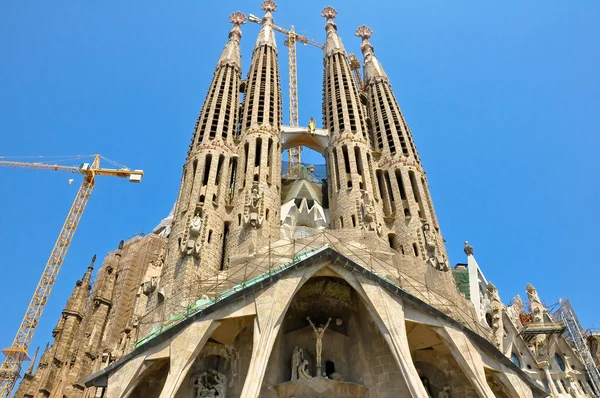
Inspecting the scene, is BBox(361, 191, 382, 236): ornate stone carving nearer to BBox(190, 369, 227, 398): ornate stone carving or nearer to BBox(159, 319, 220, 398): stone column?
BBox(159, 319, 220, 398): stone column

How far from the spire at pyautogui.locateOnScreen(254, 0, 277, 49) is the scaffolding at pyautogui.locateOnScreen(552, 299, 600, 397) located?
26754 mm

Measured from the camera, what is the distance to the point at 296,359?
1902cm

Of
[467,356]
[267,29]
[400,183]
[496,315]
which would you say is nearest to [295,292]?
[467,356]

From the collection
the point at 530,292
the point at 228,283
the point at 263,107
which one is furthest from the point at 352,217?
the point at 530,292

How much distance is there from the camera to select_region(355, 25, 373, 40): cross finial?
136 ft

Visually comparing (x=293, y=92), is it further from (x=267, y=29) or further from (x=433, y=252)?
(x=433, y=252)

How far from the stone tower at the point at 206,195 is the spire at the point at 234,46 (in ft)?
3.69

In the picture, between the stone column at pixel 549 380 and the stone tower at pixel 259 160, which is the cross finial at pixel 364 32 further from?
the stone column at pixel 549 380

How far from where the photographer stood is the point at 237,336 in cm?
1878

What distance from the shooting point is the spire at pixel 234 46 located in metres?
34.4

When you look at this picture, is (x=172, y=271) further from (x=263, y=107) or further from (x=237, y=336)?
(x=263, y=107)

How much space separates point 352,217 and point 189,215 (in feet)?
25.8

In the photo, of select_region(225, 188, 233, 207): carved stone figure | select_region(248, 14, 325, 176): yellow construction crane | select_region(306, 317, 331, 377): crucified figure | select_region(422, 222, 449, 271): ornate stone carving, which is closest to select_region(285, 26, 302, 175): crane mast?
select_region(248, 14, 325, 176): yellow construction crane

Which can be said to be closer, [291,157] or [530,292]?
[530,292]
